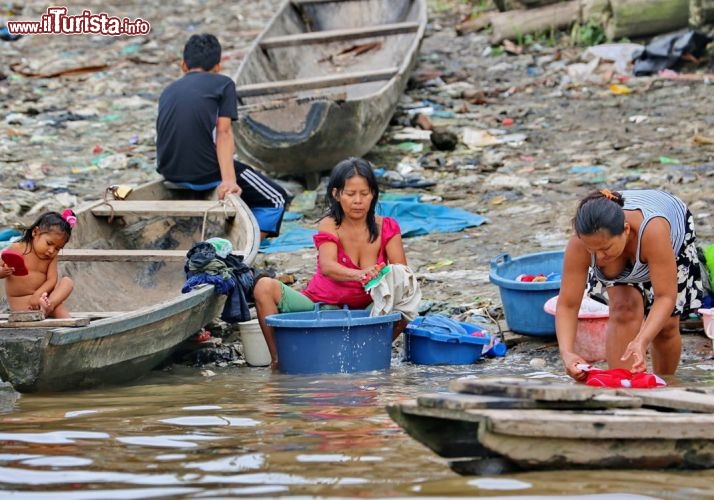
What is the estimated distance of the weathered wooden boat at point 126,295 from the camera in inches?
174

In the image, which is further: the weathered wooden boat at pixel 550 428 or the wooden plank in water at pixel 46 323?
the wooden plank in water at pixel 46 323

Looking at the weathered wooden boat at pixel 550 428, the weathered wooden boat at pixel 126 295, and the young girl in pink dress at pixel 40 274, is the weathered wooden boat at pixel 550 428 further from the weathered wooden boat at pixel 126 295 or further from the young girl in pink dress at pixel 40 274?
the young girl in pink dress at pixel 40 274

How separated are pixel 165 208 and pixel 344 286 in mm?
1516

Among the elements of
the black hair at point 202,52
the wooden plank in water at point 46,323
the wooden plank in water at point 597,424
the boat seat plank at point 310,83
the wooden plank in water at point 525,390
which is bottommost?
the wooden plank in water at point 597,424

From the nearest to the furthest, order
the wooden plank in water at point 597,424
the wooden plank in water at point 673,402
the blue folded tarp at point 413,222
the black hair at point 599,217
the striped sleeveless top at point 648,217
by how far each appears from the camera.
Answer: the wooden plank in water at point 597,424
the wooden plank in water at point 673,402
the black hair at point 599,217
the striped sleeveless top at point 648,217
the blue folded tarp at point 413,222

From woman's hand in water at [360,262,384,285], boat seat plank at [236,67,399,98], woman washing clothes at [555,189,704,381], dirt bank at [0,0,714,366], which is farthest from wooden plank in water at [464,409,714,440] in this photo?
boat seat plank at [236,67,399,98]

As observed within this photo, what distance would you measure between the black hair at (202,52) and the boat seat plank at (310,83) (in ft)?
7.71

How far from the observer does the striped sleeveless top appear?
427 centimetres

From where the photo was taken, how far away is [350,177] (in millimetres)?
5387

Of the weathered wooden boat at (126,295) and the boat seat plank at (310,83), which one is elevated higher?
the boat seat plank at (310,83)

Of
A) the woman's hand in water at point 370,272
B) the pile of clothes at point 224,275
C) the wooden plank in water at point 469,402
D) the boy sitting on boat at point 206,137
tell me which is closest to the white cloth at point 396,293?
the woman's hand in water at point 370,272

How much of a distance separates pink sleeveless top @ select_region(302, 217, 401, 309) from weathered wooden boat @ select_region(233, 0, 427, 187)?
319cm

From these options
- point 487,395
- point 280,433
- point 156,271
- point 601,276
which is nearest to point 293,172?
point 156,271

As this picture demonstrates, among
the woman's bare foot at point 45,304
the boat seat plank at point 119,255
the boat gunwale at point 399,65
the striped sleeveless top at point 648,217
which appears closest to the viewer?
the striped sleeveless top at point 648,217
